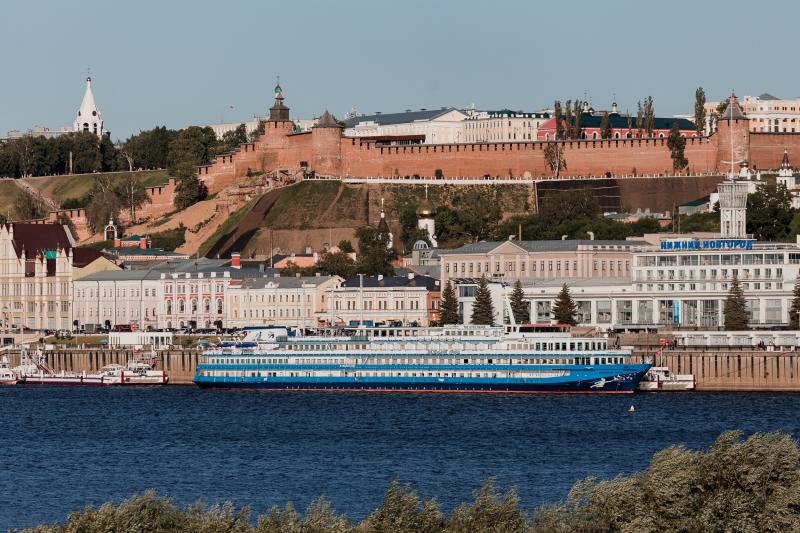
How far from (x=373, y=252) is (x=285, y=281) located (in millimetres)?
8353

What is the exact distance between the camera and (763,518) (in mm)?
38625

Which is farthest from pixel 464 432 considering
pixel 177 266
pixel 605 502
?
pixel 177 266

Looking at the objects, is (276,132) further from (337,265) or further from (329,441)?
(329,441)

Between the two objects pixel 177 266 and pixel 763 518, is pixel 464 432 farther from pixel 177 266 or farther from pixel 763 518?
pixel 177 266

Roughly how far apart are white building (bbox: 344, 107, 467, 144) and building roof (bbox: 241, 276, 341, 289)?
51257mm

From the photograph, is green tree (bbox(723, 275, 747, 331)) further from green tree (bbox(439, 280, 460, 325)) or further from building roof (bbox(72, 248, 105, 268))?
building roof (bbox(72, 248, 105, 268))

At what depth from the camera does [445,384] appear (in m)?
85.1

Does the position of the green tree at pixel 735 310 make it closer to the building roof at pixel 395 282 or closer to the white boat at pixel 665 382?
the white boat at pixel 665 382

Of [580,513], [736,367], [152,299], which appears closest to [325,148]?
[152,299]

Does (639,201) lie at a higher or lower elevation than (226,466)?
higher

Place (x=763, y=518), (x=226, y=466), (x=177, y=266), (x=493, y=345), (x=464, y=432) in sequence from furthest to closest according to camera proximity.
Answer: (x=177, y=266) → (x=493, y=345) → (x=464, y=432) → (x=226, y=466) → (x=763, y=518)

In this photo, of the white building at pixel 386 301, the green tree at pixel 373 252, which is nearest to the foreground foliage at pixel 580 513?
the white building at pixel 386 301

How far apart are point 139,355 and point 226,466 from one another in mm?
36736

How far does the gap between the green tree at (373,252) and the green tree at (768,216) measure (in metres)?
20.6
